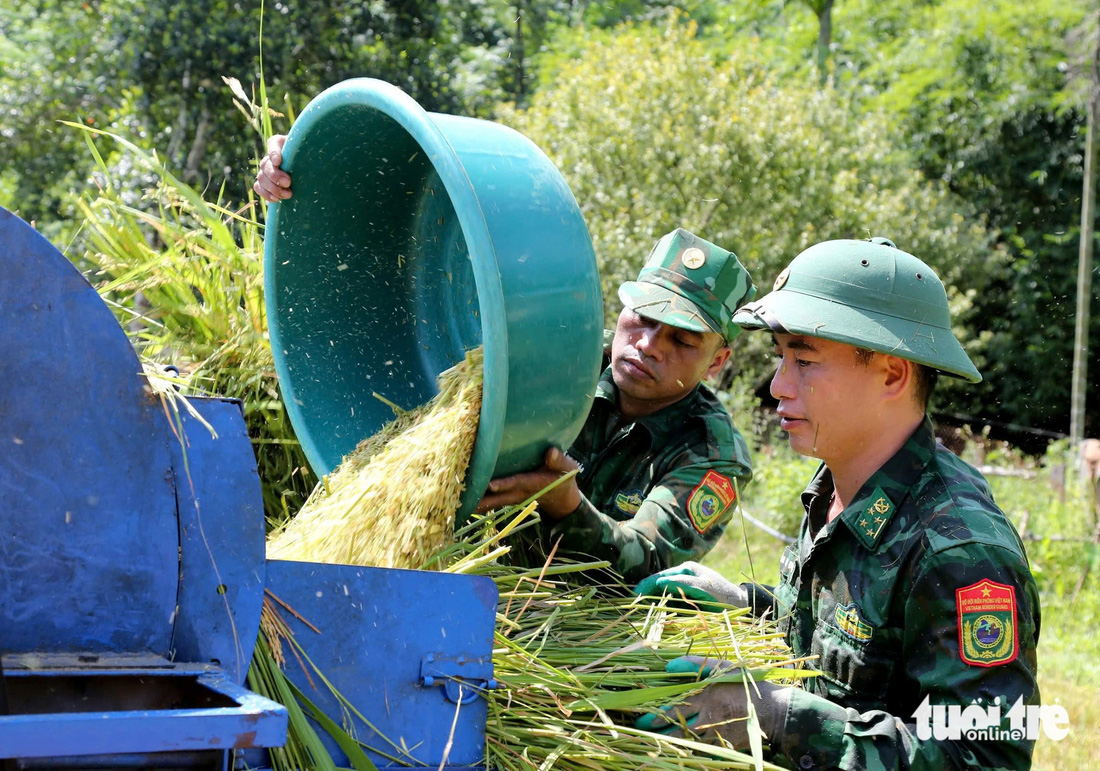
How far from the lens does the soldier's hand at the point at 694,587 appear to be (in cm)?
287

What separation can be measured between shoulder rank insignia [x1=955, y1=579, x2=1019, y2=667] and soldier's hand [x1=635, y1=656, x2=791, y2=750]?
378 mm

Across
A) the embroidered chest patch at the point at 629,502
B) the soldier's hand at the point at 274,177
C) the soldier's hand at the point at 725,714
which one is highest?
the soldier's hand at the point at 274,177

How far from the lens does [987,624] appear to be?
7.05 ft

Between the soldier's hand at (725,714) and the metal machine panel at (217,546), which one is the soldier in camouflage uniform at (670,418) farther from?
the metal machine panel at (217,546)

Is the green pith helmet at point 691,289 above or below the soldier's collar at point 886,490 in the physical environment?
above

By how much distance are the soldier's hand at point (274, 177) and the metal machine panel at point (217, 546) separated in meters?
1.37

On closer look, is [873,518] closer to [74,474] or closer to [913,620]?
[913,620]

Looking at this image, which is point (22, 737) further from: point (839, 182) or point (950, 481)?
point (839, 182)

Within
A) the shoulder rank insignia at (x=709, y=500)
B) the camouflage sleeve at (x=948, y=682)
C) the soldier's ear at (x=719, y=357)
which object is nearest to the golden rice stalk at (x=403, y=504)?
the camouflage sleeve at (x=948, y=682)

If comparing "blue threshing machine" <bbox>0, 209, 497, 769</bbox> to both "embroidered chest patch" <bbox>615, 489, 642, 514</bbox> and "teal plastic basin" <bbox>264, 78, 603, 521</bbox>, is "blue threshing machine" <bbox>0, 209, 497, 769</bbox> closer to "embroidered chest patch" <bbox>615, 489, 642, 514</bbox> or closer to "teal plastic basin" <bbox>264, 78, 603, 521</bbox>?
"teal plastic basin" <bbox>264, 78, 603, 521</bbox>

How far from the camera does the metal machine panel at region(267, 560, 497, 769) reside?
6.16 ft

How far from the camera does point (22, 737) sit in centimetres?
132

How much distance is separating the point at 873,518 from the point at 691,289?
51.5 inches

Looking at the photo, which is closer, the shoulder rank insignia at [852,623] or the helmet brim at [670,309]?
the shoulder rank insignia at [852,623]
